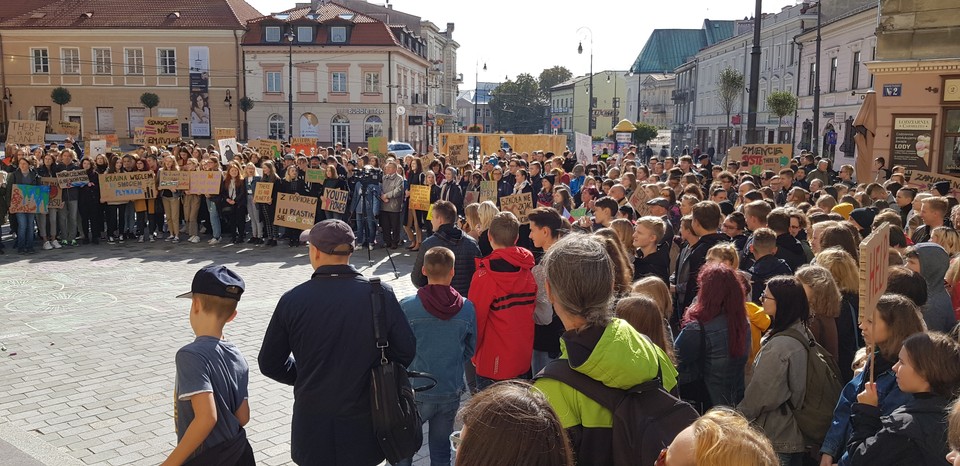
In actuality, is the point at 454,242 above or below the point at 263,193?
above

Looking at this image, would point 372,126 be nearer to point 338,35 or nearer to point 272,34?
point 338,35

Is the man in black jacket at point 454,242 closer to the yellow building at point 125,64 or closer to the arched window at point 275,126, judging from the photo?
the yellow building at point 125,64

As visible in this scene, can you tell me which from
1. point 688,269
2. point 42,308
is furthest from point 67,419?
point 688,269

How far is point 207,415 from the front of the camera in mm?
3625

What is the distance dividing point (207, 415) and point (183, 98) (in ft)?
198

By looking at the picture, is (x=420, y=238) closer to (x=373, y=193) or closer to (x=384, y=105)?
Result: (x=373, y=193)

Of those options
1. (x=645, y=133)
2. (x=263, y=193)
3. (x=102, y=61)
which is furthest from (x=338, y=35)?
(x=263, y=193)

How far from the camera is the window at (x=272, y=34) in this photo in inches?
2340

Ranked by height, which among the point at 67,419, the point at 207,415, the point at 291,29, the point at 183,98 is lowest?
the point at 67,419

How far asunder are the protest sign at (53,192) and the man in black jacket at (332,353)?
13.5 meters

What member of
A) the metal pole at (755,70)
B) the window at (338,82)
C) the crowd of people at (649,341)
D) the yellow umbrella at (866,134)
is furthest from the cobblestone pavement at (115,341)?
the window at (338,82)

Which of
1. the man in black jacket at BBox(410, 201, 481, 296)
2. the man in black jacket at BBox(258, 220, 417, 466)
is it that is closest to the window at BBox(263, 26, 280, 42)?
the man in black jacket at BBox(410, 201, 481, 296)

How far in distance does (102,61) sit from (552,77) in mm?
87920

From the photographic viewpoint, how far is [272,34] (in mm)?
59625
